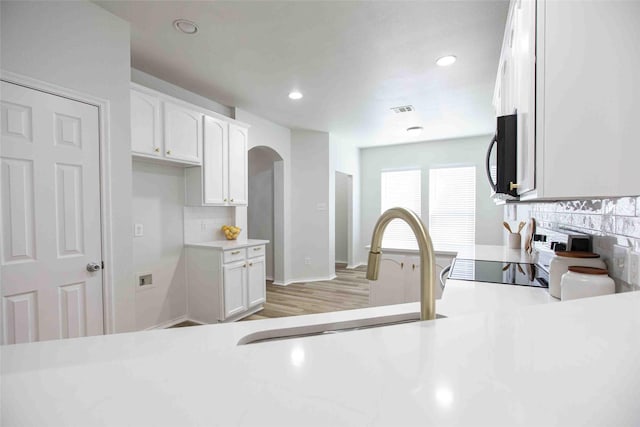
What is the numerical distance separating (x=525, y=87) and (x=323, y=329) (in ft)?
3.70

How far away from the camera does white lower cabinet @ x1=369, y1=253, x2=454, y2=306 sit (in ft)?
9.71

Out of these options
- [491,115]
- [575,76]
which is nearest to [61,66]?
[575,76]

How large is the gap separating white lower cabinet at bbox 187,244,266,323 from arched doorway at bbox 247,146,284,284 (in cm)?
148

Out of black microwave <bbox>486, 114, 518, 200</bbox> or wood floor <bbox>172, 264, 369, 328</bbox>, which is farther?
wood floor <bbox>172, 264, 369, 328</bbox>

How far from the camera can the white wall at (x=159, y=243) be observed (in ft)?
9.41

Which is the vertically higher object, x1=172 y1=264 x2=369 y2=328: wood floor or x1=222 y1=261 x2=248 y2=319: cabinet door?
x1=222 y1=261 x2=248 y2=319: cabinet door

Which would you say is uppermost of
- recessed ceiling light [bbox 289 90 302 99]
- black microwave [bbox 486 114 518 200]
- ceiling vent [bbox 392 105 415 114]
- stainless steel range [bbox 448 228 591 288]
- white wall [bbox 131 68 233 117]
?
recessed ceiling light [bbox 289 90 302 99]

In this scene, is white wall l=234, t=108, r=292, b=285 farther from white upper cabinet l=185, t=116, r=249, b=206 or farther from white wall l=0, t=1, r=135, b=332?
A: white wall l=0, t=1, r=135, b=332

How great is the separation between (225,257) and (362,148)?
4.37m

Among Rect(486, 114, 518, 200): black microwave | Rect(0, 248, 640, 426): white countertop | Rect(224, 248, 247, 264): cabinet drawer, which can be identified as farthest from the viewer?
Rect(224, 248, 247, 264): cabinet drawer

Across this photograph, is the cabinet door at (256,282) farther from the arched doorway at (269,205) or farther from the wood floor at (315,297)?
the arched doorway at (269,205)

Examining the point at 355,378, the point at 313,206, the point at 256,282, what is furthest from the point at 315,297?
the point at 355,378

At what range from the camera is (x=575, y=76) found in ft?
2.91

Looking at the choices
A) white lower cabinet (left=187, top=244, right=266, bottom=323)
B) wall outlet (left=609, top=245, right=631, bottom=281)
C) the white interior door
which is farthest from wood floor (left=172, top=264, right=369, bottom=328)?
wall outlet (left=609, top=245, right=631, bottom=281)
